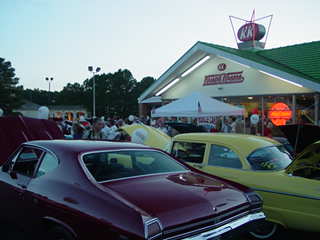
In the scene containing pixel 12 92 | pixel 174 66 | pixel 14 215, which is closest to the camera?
pixel 14 215

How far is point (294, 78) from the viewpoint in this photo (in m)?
11.6

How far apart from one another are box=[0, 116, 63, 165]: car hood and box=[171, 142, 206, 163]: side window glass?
370 centimetres

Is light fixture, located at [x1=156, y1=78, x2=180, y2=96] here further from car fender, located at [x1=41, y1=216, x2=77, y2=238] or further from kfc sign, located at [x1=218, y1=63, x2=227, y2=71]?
car fender, located at [x1=41, y1=216, x2=77, y2=238]

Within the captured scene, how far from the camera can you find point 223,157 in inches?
204

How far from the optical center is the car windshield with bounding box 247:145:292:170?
4785 mm

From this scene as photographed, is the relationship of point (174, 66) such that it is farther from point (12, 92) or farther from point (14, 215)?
point (12, 92)

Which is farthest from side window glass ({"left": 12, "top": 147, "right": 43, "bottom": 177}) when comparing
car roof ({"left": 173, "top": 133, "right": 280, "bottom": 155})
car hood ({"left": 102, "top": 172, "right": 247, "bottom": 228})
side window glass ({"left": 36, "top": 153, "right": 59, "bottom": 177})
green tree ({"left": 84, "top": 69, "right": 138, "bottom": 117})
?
green tree ({"left": 84, "top": 69, "right": 138, "bottom": 117})

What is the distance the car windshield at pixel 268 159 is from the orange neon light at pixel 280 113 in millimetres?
7592

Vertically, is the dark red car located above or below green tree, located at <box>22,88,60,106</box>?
below

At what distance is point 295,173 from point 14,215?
13.0 feet

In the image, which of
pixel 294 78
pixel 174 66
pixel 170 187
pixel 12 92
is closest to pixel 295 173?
pixel 170 187

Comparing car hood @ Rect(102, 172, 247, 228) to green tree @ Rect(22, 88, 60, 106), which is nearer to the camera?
car hood @ Rect(102, 172, 247, 228)

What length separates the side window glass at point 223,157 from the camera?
197 inches

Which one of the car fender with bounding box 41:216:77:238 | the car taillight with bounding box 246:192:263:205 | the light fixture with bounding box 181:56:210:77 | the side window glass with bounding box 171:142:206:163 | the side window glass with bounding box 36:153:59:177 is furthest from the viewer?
the light fixture with bounding box 181:56:210:77
